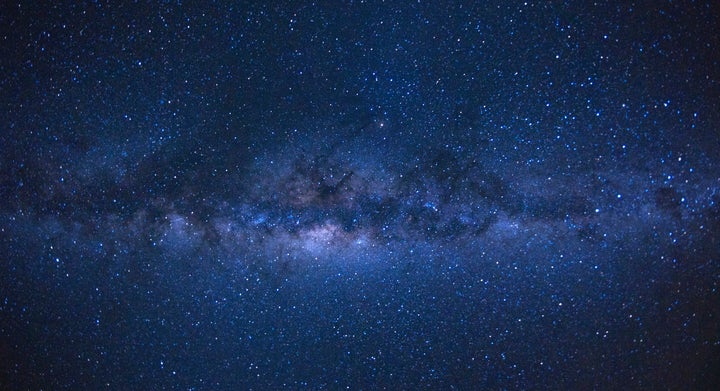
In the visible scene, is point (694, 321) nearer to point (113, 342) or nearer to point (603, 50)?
point (603, 50)

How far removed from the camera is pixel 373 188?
1123mm

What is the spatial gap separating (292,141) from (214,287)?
1.93 ft

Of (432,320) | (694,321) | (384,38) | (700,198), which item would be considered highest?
(384,38)

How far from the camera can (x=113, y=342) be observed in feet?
4.20

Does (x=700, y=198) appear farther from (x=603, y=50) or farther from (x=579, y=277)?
(x=603, y=50)

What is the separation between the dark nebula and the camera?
109cm

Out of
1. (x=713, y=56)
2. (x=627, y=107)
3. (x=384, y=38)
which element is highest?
(x=384, y=38)

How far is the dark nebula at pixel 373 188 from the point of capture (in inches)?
42.8

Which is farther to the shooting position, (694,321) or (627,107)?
(694,321)

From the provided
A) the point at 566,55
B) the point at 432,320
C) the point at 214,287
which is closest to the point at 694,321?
the point at 432,320

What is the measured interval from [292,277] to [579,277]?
98 centimetres

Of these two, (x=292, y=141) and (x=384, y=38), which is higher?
(x=384, y=38)

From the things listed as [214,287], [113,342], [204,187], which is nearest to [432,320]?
[214,287]

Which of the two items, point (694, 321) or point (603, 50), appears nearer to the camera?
point (603, 50)
